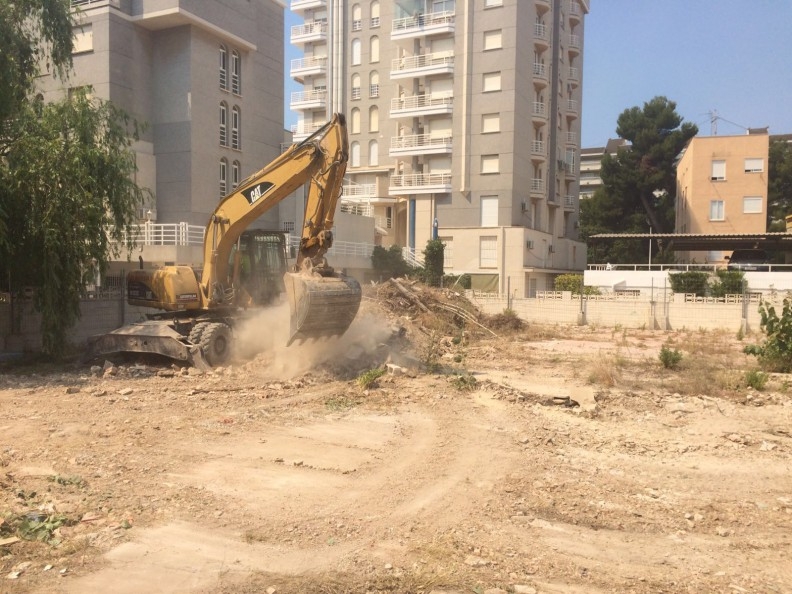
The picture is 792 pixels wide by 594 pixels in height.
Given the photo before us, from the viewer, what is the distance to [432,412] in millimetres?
10516

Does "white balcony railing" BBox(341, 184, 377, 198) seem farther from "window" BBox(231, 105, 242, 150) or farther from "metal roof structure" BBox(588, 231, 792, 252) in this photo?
"metal roof structure" BBox(588, 231, 792, 252)

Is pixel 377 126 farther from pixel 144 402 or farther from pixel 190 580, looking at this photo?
pixel 190 580

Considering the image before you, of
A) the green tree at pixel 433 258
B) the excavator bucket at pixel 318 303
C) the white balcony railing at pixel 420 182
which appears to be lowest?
the excavator bucket at pixel 318 303

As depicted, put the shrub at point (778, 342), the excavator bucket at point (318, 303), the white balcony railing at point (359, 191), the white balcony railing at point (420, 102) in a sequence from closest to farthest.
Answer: the excavator bucket at point (318, 303), the shrub at point (778, 342), the white balcony railing at point (420, 102), the white balcony railing at point (359, 191)

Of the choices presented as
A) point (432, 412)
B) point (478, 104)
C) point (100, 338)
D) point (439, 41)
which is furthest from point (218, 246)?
point (439, 41)

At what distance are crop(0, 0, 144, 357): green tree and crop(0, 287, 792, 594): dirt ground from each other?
1993 millimetres

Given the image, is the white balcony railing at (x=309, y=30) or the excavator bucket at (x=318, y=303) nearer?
the excavator bucket at (x=318, y=303)

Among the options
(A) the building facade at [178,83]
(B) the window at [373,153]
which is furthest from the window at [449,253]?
(A) the building facade at [178,83]

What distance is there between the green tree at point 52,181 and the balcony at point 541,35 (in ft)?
115

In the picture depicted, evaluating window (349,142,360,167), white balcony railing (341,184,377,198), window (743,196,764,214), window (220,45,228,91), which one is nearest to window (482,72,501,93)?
white balcony railing (341,184,377,198)

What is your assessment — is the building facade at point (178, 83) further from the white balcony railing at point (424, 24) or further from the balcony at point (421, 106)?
the white balcony railing at point (424, 24)

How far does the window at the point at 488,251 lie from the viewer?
135ft

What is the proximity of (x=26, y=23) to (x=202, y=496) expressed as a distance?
44.1 ft

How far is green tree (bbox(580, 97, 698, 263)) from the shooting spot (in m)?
51.8
